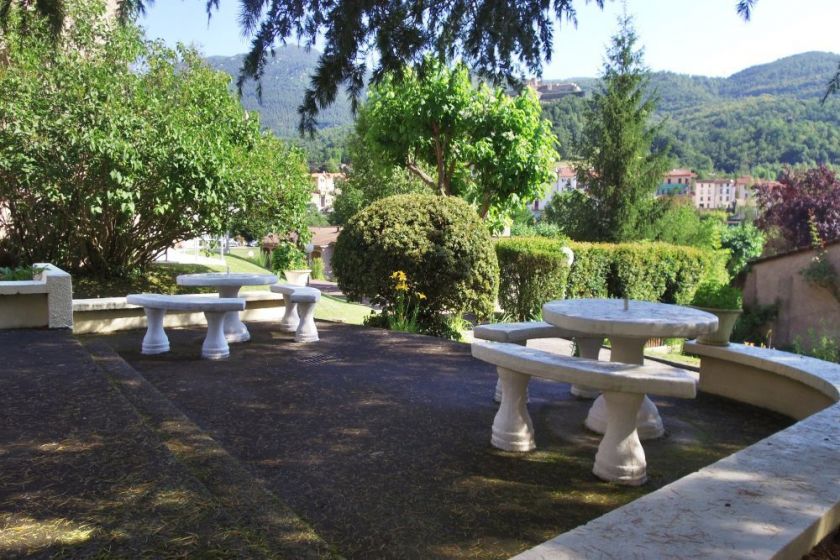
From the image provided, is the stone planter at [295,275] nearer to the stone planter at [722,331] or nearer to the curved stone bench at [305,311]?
the curved stone bench at [305,311]

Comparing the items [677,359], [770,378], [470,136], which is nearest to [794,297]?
[677,359]

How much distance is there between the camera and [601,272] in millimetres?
14961

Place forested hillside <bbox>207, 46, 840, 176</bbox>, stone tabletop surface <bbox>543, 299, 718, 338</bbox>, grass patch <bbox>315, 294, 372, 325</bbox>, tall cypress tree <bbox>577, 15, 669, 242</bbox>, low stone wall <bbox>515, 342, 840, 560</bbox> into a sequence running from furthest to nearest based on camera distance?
1. forested hillside <bbox>207, 46, 840, 176</bbox>
2. tall cypress tree <bbox>577, 15, 669, 242</bbox>
3. grass patch <bbox>315, 294, 372, 325</bbox>
4. stone tabletop surface <bbox>543, 299, 718, 338</bbox>
5. low stone wall <bbox>515, 342, 840, 560</bbox>

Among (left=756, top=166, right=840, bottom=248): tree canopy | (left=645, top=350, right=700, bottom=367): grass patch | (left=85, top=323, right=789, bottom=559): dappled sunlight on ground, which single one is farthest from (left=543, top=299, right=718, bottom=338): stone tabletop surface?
(left=756, top=166, right=840, bottom=248): tree canopy

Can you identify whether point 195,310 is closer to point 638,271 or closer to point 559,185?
point 638,271

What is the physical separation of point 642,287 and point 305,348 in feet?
35.7

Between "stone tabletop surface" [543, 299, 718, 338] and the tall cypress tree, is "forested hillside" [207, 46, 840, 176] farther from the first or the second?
"stone tabletop surface" [543, 299, 718, 338]

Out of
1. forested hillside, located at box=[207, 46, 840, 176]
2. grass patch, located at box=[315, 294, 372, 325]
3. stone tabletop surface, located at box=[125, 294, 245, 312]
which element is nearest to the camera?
stone tabletop surface, located at box=[125, 294, 245, 312]

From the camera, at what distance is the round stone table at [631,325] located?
402 centimetres

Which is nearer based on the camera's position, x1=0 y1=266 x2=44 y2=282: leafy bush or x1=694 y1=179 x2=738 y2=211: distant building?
x1=0 y1=266 x2=44 y2=282: leafy bush

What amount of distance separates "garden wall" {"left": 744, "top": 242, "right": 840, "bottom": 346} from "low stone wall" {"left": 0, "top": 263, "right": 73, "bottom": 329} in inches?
624

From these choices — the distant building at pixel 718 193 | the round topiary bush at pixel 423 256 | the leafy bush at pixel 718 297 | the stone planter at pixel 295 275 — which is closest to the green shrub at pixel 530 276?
the round topiary bush at pixel 423 256

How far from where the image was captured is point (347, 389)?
547cm

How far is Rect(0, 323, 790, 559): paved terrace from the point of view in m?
2.60
